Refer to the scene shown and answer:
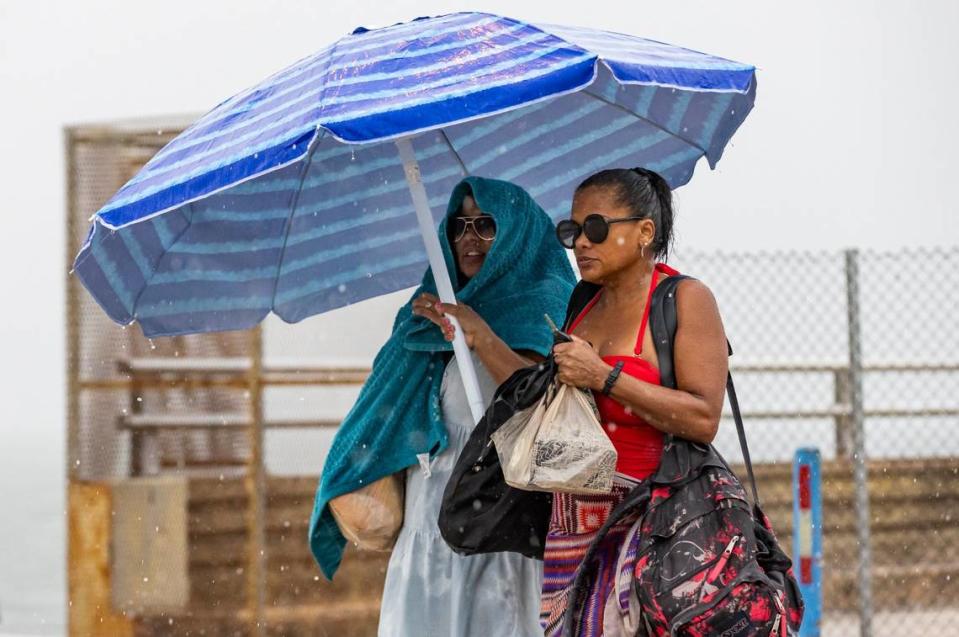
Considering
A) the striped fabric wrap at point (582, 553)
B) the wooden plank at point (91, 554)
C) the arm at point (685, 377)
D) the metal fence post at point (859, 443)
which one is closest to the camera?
the arm at point (685, 377)

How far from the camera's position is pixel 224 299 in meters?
4.02

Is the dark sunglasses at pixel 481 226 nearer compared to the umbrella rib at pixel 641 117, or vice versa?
the dark sunglasses at pixel 481 226

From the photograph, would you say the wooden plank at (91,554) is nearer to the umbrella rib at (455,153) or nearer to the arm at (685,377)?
the umbrella rib at (455,153)

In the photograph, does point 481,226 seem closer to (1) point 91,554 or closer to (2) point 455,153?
(2) point 455,153

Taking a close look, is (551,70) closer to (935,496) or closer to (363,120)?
(363,120)

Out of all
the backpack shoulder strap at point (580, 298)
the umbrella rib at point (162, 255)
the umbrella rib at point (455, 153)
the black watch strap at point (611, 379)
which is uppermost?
the umbrella rib at point (455, 153)

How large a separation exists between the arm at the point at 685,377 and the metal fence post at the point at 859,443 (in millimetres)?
3592

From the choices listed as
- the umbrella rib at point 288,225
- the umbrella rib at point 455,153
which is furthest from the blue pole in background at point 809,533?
the umbrella rib at point 288,225

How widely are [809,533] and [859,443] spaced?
2.51 feet

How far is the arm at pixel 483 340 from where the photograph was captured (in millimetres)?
3504

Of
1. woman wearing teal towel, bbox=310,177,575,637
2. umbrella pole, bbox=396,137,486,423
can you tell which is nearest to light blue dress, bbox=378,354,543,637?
woman wearing teal towel, bbox=310,177,575,637

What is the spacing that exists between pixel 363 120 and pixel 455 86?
0.77 feet

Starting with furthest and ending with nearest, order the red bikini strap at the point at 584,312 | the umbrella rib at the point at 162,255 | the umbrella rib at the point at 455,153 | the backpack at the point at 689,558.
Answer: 1. the umbrella rib at the point at 455,153
2. the umbrella rib at the point at 162,255
3. the red bikini strap at the point at 584,312
4. the backpack at the point at 689,558

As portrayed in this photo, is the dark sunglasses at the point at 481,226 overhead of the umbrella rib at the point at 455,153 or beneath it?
beneath
